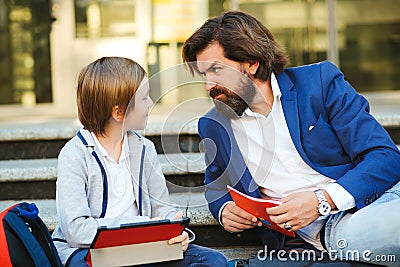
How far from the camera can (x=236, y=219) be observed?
2434mm

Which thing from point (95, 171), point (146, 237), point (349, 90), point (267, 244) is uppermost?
point (349, 90)

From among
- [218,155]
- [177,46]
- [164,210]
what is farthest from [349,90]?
[177,46]

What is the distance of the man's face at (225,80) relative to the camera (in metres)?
2.36

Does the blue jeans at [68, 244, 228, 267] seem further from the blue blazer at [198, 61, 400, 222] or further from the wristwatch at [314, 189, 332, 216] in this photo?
the wristwatch at [314, 189, 332, 216]

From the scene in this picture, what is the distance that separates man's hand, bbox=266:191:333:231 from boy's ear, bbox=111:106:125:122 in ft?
2.02

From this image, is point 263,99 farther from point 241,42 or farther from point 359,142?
point 359,142

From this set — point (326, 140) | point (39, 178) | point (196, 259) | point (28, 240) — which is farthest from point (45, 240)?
point (39, 178)

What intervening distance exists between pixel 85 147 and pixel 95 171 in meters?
0.09

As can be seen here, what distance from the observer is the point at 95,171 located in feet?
7.73

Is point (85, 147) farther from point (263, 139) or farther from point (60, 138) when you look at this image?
point (60, 138)

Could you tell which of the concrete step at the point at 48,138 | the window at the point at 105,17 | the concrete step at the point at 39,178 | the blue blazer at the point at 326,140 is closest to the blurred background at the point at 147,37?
the window at the point at 105,17

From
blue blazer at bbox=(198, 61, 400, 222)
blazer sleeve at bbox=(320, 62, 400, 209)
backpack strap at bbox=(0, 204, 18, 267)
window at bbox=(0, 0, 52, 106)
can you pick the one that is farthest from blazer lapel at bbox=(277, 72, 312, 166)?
window at bbox=(0, 0, 52, 106)

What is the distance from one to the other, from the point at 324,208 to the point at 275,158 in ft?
0.96

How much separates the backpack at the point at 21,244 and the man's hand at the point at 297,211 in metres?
0.72
